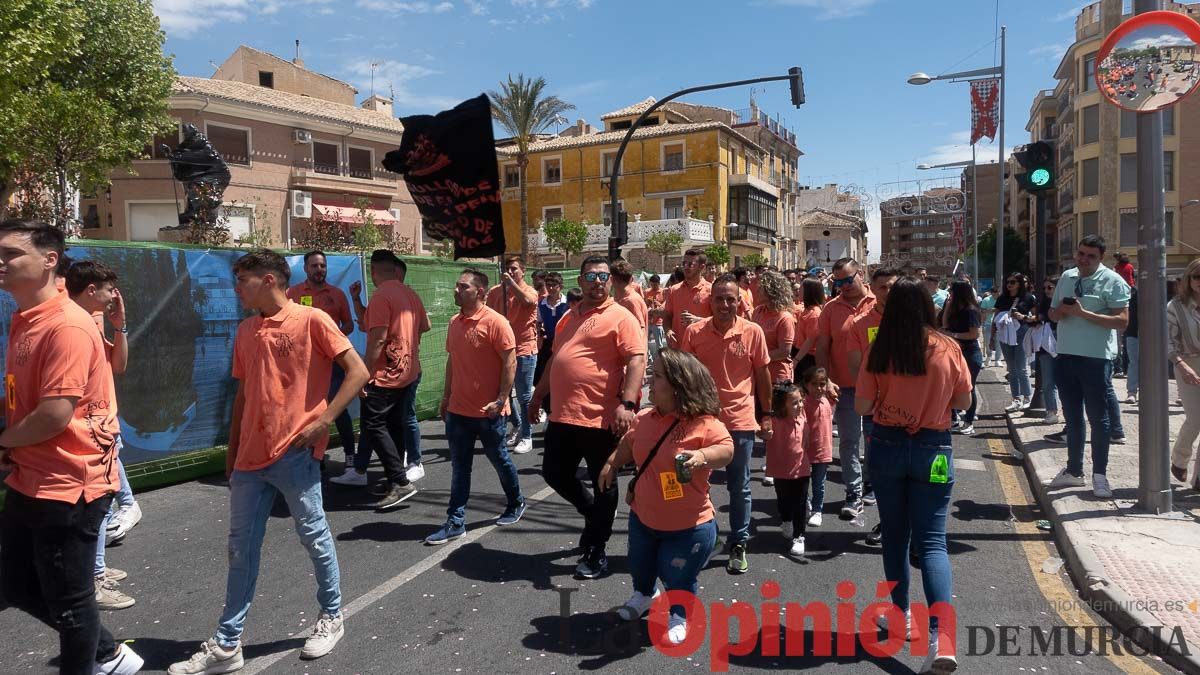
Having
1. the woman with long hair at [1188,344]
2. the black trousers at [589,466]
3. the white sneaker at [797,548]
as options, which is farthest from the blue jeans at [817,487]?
the woman with long hair at [1188,344]

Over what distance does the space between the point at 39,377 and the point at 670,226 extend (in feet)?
139

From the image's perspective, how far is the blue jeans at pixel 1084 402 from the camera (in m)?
5.90

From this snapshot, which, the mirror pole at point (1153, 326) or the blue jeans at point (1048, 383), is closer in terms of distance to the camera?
the mirror pole at point (1153, 326)

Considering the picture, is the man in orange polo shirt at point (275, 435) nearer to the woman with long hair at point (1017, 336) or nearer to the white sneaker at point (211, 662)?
the white sneaker at point (211, 662)

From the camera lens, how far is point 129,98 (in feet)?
79.0

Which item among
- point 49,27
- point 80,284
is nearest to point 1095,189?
point 49,27

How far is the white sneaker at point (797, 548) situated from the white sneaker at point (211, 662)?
3253 mm

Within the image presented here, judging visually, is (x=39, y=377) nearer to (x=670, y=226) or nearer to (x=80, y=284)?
(x=80, y=284)

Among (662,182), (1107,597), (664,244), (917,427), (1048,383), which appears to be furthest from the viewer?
(662,182)

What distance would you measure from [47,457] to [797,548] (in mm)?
4073

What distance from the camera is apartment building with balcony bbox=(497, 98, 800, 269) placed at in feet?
153

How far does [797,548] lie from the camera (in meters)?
5.12

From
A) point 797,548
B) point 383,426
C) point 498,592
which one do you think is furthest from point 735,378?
point 383,426

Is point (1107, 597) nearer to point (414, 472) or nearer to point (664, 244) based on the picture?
point (414, 472)
